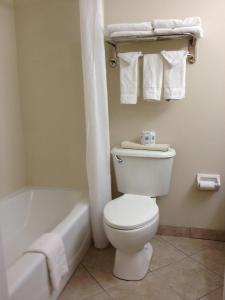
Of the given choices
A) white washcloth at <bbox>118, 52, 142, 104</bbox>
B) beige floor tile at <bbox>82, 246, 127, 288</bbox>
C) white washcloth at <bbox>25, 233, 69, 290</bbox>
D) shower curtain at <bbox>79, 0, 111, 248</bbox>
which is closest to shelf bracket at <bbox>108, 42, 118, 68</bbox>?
white washcloth at <bbox>118, 52, 142, 104</bbox>

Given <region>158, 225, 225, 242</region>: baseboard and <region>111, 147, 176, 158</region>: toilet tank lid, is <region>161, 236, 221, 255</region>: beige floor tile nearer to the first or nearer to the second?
<region>158, 225, 225, 242</region>: baseboard

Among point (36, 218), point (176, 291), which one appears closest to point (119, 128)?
point (36, 218)

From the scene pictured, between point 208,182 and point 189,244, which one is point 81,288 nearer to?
point 189,244

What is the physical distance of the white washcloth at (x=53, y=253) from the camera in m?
1.51

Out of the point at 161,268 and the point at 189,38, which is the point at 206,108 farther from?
the point at 161,268

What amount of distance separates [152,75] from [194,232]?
4.33 feet

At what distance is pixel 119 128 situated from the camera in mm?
2297

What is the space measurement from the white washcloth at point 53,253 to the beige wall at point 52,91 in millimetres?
874

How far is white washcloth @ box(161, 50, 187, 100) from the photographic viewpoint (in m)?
1.94

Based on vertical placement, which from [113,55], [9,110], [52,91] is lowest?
[9,110]

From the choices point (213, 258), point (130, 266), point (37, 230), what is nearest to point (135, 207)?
point (130, 266)

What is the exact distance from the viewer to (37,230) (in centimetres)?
227

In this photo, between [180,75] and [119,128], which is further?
[119,128]

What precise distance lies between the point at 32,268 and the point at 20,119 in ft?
4.59
